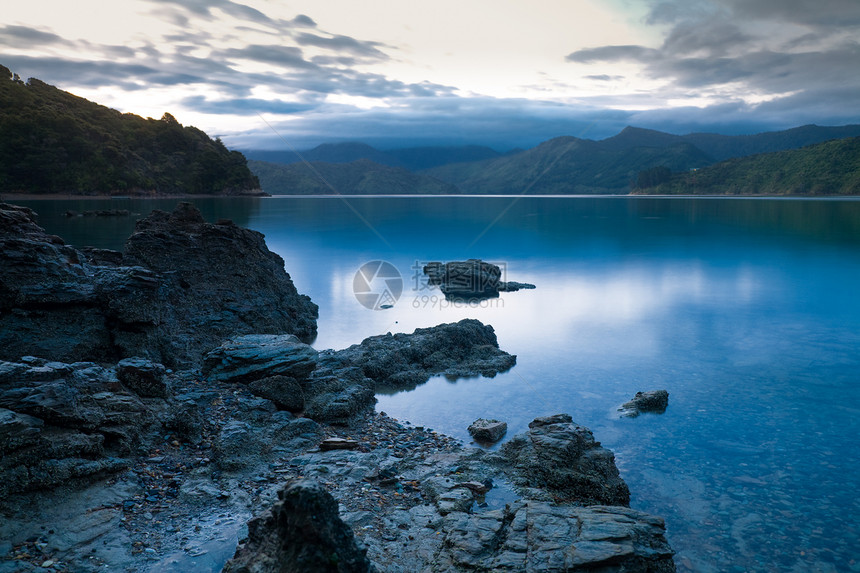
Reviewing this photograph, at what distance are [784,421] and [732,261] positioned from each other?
119 ft

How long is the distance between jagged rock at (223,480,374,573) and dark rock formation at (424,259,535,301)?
22727mm

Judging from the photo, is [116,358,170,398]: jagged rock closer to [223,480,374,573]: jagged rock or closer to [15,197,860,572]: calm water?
[15,197,860,572]: calm water

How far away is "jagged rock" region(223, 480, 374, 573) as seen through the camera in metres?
4.95

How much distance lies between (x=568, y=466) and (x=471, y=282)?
67.5 ft

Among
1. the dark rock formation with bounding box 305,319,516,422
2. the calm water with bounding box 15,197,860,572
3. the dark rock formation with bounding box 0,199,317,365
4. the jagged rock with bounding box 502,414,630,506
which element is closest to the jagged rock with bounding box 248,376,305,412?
the dark rock formation with bounding box 305,319,516,422

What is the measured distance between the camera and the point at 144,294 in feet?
39.7

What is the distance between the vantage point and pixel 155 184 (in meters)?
131

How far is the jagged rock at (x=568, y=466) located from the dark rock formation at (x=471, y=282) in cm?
1791

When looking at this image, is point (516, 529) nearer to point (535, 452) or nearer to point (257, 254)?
point (535, 452)

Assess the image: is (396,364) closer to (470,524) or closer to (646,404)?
(646,404)

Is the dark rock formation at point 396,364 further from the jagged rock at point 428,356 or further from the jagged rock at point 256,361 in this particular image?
the jagged rock at point 256,361

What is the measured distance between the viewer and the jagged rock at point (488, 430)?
11.0m

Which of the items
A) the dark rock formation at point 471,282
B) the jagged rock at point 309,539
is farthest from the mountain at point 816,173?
the jagged rock at point 309,539

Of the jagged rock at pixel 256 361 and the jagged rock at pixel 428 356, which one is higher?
the jagged rock at pixel 256 361
